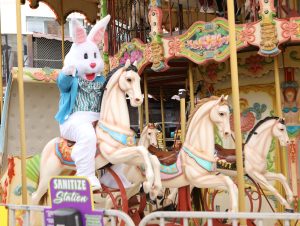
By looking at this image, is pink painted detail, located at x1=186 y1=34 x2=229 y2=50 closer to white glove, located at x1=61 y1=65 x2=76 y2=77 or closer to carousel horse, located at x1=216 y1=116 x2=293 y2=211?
carousel horse, located at x1=216 y1=116 x2=293 y2=211

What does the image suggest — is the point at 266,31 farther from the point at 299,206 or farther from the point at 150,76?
the point at 150,76

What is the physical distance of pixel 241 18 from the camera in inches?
369

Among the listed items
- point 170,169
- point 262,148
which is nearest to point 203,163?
point 170,169

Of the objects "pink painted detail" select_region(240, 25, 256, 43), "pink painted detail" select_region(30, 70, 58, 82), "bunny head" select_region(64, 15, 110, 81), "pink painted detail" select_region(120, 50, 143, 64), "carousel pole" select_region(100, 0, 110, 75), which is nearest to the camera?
"bunny head" select_region(64, 15, 110, 81)

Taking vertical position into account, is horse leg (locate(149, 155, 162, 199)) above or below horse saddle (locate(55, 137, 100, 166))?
below

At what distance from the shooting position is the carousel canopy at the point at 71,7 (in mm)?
11633

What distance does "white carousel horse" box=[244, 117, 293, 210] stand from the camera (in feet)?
20.7

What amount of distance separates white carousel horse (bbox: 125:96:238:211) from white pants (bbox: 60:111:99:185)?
2.41ft

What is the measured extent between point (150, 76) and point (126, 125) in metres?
5.04

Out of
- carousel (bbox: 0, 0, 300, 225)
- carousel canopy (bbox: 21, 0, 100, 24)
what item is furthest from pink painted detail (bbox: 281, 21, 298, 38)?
carousel canopy (bbox: 21, 0, 100, 24)

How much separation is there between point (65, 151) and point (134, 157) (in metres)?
0.96

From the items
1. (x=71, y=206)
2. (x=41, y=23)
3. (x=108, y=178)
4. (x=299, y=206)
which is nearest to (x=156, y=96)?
(x=299, y=206)

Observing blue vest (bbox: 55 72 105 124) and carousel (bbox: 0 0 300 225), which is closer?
carousel (bbox: 0 0 300 225)

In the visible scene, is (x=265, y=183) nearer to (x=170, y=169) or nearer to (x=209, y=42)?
(x=170, y=169)
